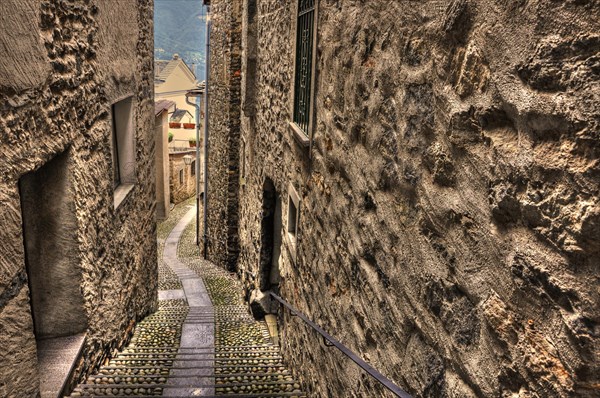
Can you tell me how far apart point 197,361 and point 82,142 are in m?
2.40

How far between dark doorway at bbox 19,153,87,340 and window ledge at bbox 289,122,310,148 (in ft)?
5.64

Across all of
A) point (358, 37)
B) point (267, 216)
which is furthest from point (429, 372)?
point (267, 216)

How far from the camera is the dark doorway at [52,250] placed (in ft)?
10.6

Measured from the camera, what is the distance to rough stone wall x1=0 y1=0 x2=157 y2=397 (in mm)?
2396

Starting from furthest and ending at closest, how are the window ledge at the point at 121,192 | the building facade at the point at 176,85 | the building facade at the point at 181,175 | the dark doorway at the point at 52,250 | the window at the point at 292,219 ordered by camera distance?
the building facade at the point at 176,85 < the building facade at the point at 181,175 < the window ledge at the point at 121,192 < the window at the point at 292,219 < the dark doorway at the point at 52,250

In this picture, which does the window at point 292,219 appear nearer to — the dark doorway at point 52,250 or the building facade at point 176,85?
the dark doorway at point 52,250

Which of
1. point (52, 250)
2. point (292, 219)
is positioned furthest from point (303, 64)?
point (52, 250)

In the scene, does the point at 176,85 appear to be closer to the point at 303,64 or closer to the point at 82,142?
the point at 303,64

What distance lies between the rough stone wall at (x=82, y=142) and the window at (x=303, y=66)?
1700mm

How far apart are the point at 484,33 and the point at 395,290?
1.12 m

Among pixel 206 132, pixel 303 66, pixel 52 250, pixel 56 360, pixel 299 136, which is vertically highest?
pixel 303 66

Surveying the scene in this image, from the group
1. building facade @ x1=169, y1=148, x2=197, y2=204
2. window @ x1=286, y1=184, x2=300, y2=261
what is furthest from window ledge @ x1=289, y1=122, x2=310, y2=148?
building facade @ x1=169, y1=148, x2=197, y2=204

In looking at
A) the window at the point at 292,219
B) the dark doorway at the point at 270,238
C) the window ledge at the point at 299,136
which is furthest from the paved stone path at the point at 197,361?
the window ledge at the point at 299,136

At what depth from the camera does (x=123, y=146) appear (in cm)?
530
